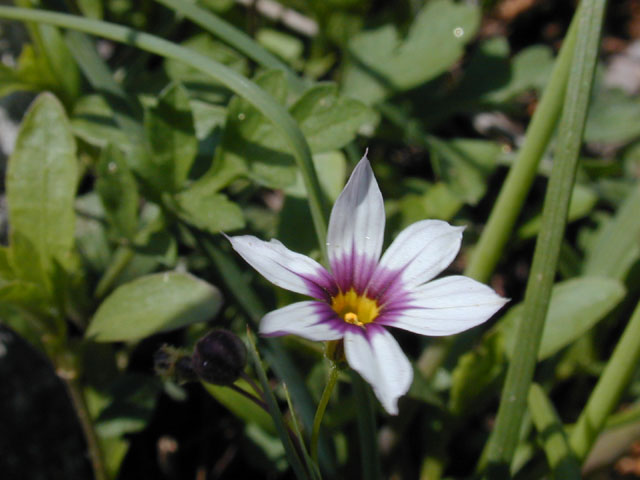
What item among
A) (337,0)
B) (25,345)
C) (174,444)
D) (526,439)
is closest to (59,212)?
(25,345)

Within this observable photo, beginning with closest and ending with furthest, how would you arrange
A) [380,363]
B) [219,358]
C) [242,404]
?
[380,363]
[219,358]
[242,404]

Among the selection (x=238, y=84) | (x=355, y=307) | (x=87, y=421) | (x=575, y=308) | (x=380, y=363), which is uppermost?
(x=238, y=84)

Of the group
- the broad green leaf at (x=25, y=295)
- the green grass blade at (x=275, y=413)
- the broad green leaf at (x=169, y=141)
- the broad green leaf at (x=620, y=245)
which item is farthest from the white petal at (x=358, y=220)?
the broad green leaf at (x=620, y=245)

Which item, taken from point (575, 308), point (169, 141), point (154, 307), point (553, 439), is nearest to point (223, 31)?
point (169, 141)

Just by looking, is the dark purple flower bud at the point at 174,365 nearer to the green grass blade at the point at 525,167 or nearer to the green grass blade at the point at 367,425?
the green grass blade at the point at 367,425

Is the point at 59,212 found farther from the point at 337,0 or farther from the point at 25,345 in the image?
the point at 337,0

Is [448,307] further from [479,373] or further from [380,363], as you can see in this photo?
[479,373]

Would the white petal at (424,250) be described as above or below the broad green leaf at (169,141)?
above
